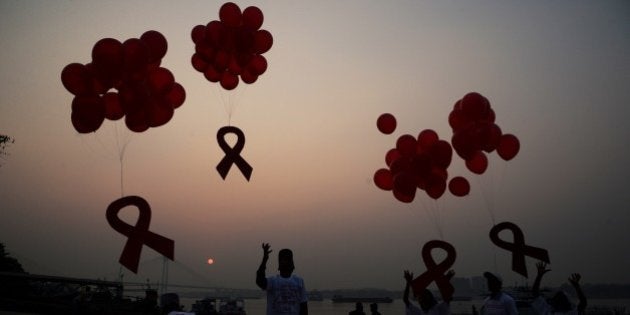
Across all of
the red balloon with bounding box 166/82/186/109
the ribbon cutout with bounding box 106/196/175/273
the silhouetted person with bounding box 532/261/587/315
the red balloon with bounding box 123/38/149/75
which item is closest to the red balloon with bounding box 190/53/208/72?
the red balloon with bounding box 166/82/186/109

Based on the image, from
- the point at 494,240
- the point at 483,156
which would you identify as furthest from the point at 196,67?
the point at 494,240

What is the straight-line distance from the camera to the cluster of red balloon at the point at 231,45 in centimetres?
612

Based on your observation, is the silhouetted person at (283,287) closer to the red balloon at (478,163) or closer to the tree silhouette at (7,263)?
the red balloon at (478,163)

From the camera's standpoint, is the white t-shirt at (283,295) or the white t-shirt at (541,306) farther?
the white t-shirt at (541,306)

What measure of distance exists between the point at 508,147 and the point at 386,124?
1998mm

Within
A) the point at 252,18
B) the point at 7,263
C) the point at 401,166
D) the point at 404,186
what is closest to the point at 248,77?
the point at 252,18

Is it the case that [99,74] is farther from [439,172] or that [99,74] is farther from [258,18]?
[439,172]

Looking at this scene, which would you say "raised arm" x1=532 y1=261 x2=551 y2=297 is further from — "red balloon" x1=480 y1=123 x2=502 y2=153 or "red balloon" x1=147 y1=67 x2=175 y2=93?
"red balloon" x1=147 y1=67 x2=175 y2=93

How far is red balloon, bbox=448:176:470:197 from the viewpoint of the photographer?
24.1 feet

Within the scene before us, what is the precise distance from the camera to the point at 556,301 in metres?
6.14

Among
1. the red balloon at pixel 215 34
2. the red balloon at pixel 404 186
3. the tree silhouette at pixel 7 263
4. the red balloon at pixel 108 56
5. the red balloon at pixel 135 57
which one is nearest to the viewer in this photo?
the red balloon at pixel 108 56

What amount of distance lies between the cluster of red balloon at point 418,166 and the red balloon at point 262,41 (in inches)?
92.1

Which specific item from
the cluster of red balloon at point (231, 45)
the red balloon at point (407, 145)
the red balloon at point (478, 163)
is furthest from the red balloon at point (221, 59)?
the red balloon at point (478, 163)

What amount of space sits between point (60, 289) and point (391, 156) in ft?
47.5
